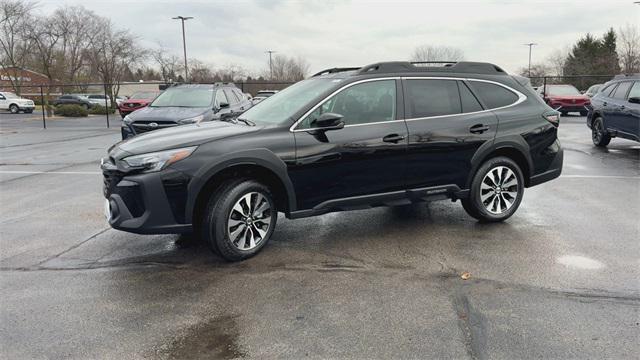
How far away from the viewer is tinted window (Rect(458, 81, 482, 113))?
5535 mm

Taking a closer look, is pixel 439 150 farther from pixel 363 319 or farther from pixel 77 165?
pixel 77 165

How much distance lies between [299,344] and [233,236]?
5.27 feet

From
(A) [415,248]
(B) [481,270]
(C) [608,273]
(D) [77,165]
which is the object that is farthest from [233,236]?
(D) [77,165]

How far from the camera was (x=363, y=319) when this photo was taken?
11.2 ft

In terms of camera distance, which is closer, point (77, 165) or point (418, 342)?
point (418, 342)

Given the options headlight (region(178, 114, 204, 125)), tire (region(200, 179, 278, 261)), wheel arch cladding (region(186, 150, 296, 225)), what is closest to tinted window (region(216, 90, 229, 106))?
headlight (region(178, 114, 204, 125))

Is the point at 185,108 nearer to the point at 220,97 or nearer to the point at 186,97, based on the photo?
the point at 186,97

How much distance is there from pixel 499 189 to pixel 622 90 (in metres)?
7.66

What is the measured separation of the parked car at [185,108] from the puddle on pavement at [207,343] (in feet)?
22.7

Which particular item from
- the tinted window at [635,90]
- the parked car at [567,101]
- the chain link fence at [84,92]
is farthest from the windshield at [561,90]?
the chain link fence at [84,92]

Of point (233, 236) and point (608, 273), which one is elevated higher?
point (233, 236)

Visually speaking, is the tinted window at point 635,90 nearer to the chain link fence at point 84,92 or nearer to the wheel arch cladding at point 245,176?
the wheel arch cladding at point 245,176

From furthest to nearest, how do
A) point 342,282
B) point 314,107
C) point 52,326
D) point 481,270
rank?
point 314,107 < point 481,270 < point 342,282 < point 52,326

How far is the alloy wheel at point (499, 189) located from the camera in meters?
5.62
